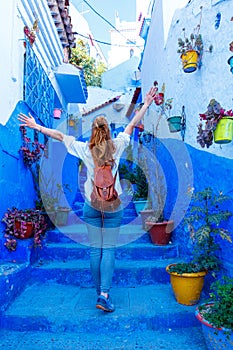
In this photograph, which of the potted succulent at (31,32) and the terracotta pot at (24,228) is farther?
the potted succulent at (31,32)

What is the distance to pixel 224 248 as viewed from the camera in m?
2.84

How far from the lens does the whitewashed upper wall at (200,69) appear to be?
287cm

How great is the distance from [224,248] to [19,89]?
10.0ft

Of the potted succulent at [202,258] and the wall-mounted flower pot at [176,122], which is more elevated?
the wall-mounted flower pot at [176,122]

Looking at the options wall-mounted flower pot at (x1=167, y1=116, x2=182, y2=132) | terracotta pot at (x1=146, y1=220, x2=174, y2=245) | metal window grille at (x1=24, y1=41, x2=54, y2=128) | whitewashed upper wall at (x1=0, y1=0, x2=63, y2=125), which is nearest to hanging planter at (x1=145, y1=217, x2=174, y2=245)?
terracotta pot at (x1=146, y1=220, x2=174, y2=245)

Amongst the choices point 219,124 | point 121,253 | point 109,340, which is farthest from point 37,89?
point 109,340

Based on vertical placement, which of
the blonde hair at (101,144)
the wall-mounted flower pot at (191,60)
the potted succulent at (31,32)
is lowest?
the blonde hair at (101,144)

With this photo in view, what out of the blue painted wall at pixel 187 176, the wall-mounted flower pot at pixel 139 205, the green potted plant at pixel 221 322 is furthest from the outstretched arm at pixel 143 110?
the wall-mounted flower pot at pixel 139 205

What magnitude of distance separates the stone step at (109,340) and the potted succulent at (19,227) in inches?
40.2

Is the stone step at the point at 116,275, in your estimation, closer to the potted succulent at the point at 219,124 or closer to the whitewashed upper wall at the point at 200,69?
the whitewashed upper wall at the point at 200,69

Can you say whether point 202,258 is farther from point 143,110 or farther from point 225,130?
point 143,110

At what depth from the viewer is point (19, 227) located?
3.51 m

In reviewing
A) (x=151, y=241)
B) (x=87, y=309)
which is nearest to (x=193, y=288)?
(x=87, y=309)

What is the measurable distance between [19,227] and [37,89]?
245 centimetres
